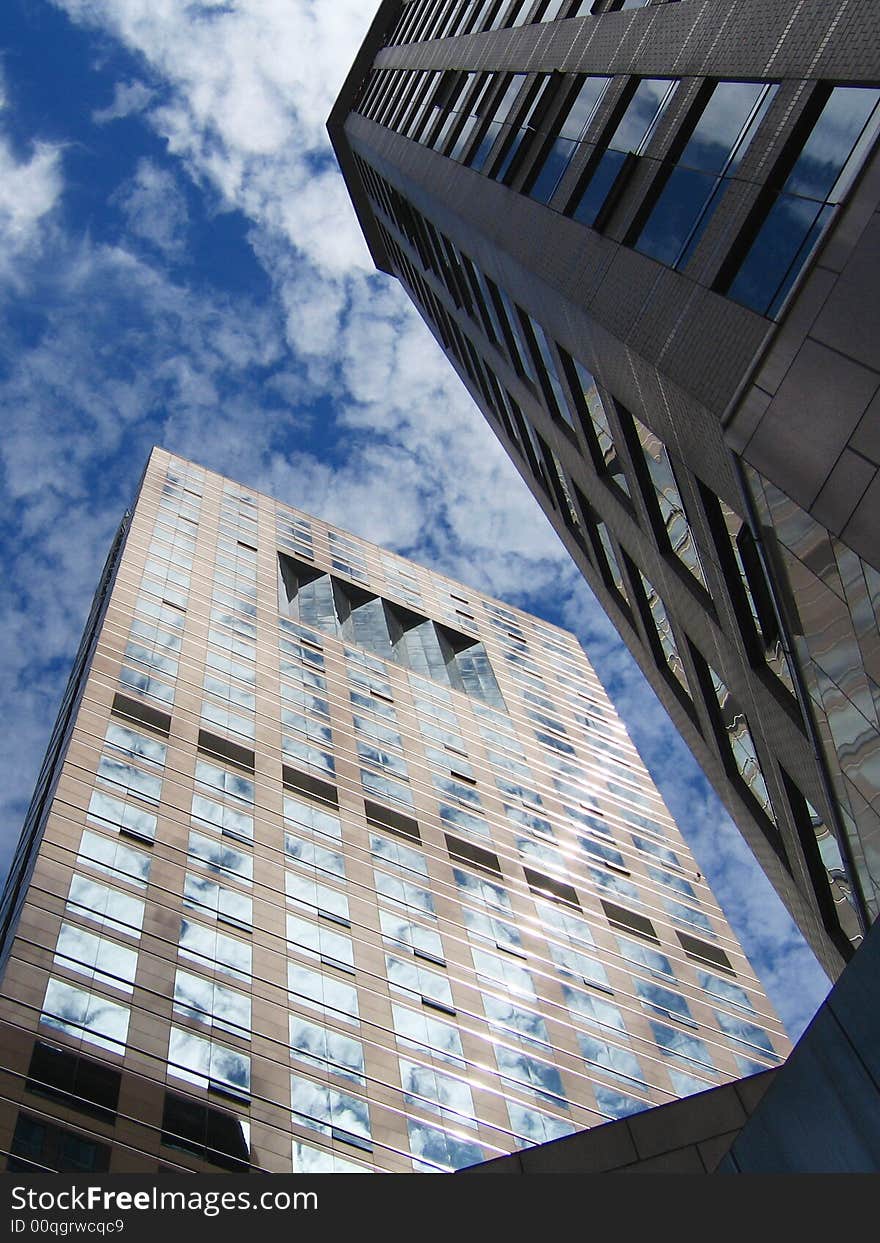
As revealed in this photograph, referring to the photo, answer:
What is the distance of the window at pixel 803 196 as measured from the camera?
40.8ft

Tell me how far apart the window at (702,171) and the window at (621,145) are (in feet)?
5.77

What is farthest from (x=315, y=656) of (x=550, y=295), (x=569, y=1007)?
(x=550, y=295)

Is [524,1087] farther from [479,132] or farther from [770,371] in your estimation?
[479,132]

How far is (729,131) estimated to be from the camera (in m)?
15.7

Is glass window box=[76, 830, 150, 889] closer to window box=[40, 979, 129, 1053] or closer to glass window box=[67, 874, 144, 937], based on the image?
glass window box=[67, 874, 144, 937]

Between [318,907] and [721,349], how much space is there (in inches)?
1018

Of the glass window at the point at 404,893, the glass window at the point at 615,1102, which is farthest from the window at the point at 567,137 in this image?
the glass window at the point at 615,1102

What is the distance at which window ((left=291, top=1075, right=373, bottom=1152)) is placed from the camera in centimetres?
2653

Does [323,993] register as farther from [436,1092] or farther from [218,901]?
[436,1092]

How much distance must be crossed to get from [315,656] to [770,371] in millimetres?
40614

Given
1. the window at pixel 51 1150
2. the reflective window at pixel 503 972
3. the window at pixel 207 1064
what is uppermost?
the reflective window at pixel 503 972

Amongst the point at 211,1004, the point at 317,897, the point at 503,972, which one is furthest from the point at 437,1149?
the point at 503,972

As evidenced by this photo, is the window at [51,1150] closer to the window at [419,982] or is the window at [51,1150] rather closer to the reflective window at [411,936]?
the window at [419,982]

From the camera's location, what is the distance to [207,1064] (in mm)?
25812
